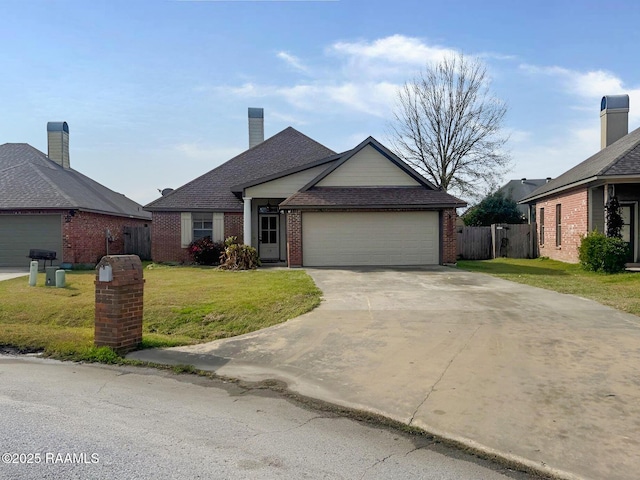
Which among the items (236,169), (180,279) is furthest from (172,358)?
(236,169)

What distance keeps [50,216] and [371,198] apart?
12908 mm

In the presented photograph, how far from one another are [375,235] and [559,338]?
10832 mm

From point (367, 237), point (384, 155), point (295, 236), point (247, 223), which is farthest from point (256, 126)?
point (367, 237)

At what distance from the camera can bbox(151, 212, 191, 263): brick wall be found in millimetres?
20219

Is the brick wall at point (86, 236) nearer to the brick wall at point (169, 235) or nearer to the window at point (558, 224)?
the brick wall at point (169, 235)

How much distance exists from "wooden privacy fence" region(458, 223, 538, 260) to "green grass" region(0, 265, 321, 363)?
13.5 meters

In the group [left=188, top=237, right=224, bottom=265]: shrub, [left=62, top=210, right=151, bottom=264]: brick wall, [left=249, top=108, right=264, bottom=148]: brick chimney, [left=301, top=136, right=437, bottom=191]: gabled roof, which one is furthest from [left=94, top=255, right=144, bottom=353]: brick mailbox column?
[left=249, top=108, right=264, bottom=148]: brick chimney

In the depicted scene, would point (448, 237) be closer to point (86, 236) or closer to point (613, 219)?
point (613, 219)

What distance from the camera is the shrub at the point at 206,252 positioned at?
19.5 meters

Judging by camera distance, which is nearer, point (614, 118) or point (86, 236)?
point (86, 236)

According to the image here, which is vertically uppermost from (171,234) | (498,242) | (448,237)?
(171,234)

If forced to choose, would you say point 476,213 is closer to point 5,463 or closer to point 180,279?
point 180,279

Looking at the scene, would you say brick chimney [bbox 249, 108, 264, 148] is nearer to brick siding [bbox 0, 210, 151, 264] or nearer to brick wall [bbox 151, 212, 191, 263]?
brick wall [bbox 151, 212, 191, 263]

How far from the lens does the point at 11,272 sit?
55.5 ft
